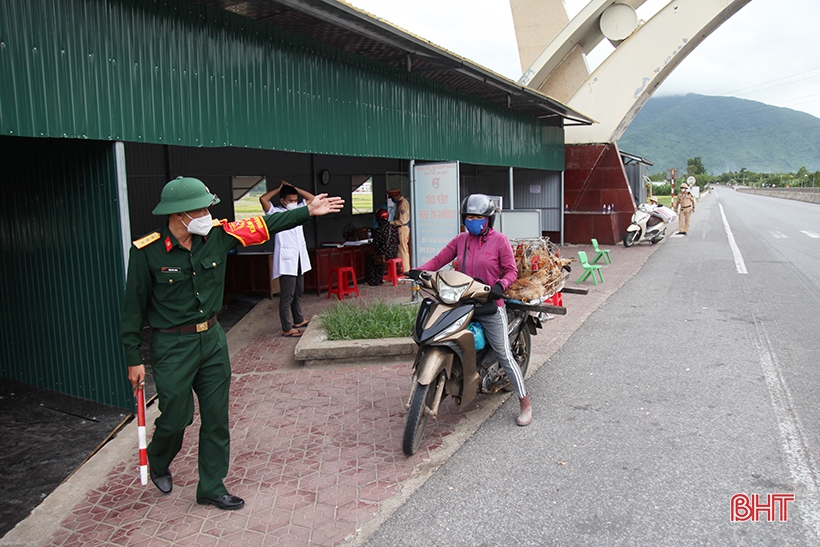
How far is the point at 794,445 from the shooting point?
14.4 ft

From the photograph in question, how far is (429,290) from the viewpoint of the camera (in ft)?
15.5

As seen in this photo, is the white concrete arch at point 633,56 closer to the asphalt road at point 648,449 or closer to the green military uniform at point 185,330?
the asphalt road at point 648,449

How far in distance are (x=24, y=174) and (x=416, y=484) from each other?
4543mm

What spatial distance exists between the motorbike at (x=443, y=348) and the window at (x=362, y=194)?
12.2 meters

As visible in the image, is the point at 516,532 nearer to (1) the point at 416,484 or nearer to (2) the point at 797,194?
(1) the point at 416,484

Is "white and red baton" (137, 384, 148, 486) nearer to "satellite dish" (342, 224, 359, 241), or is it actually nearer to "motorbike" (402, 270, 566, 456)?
"motorbike" (402, 270, 566, 456)

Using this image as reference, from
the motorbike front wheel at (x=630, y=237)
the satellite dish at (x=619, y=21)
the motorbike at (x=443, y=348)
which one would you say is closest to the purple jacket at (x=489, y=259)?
the motorbike at (x=443, y=348)

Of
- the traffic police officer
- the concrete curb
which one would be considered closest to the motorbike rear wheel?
the concrete curb

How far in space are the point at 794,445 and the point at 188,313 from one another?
171 inches

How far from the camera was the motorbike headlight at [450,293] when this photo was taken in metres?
4.53

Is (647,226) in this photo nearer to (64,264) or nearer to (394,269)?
(394,269)

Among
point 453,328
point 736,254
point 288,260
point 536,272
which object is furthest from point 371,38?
point 736,254

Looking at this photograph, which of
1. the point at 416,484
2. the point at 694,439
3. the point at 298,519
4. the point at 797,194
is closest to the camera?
the point at 298,519

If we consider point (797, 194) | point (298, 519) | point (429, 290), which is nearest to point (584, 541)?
point (298, 519)
